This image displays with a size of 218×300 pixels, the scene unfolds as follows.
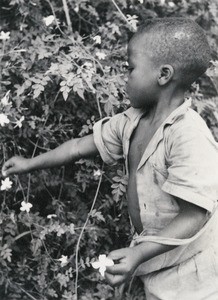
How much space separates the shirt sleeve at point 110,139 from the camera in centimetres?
214

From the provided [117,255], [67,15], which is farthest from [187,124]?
[67,15]

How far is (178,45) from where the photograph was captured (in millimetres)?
1807

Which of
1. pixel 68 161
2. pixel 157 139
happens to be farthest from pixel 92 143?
pixel 157 139

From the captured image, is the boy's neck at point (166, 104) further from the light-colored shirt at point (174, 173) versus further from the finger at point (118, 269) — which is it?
the finger at point (118, 269)

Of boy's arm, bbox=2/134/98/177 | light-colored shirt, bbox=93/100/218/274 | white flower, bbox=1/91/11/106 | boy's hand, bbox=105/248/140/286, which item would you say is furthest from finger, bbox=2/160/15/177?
boy's hand, bbox=105/248/140/286

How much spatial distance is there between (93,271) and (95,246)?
16 centimetres

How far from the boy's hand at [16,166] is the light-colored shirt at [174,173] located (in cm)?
46

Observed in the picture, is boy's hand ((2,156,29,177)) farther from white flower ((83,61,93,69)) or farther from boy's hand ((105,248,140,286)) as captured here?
boy's hand ((105,248,140,286))

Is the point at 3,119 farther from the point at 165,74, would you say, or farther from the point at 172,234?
the point at 172,234

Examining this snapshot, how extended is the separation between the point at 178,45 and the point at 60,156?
28.8 inches

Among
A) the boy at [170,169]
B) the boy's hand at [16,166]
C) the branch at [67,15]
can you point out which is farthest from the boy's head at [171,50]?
the branch at [67,15]

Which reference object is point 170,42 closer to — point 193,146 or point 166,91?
point 166,91

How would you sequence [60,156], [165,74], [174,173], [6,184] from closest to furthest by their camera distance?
[174,173], [165,74], [60,156], [6,184]

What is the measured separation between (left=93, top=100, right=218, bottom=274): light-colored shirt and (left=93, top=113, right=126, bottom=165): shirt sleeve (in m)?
0.03
